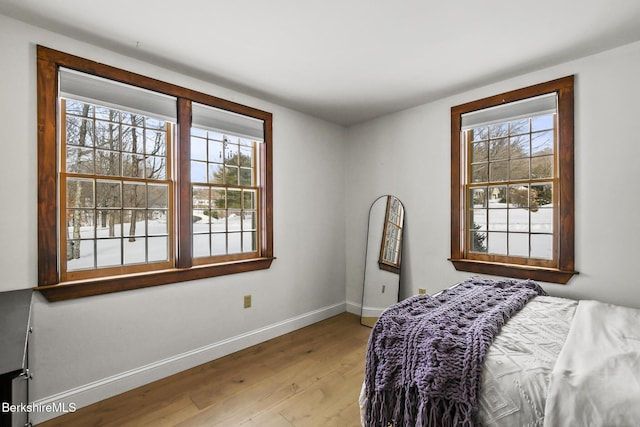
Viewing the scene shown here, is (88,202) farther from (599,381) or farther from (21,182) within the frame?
(599,381)

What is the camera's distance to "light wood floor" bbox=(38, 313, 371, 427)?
2.00 metres

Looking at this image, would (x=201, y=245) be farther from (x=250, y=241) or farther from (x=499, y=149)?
(x=499, y=149)

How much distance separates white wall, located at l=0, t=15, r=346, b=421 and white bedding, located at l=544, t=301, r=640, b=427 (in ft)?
8.30

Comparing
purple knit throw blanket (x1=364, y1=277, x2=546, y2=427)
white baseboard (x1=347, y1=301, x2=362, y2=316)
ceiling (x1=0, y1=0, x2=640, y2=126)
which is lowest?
white baseboard (x1=347, y1=301, x2=362, y2=316)

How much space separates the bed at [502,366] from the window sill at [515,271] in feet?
1.80

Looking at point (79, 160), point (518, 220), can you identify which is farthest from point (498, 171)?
point (79, 160)

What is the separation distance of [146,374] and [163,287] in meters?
0.67

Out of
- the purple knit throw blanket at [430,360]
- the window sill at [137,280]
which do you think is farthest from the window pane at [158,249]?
the purple knit throw blanket at [430,360]

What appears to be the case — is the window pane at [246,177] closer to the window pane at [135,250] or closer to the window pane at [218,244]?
the window pane at [218,244]

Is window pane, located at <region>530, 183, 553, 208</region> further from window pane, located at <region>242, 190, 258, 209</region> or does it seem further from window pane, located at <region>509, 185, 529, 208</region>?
window pane, located at <region>242, 190, 258, 209</region>

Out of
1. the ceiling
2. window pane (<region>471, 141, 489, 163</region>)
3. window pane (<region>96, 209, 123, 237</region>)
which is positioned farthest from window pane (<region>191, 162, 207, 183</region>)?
window pane (<region>471, 141, 489, 163</region>)

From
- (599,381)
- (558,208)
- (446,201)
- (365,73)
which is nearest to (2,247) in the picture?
(365,73)

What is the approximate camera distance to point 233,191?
312 centimetres

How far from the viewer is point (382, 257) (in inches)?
146
